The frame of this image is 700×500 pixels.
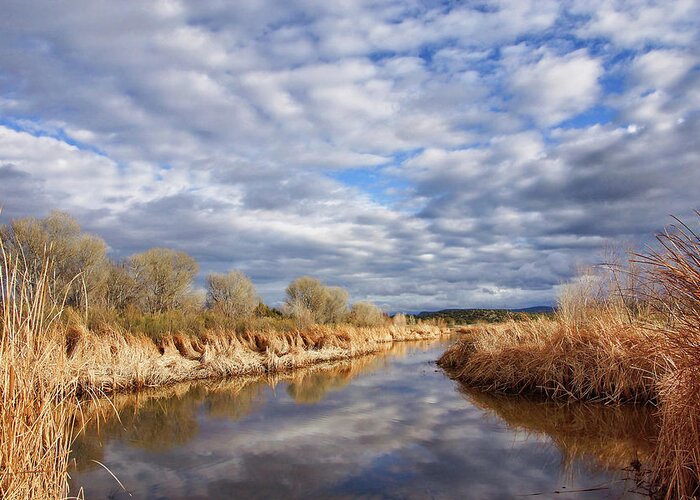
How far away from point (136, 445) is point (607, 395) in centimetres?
1023

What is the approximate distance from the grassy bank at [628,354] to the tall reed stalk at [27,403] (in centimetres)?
517

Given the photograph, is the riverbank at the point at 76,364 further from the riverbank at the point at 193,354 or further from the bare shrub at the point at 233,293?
the bare shrub at the point at 233,293

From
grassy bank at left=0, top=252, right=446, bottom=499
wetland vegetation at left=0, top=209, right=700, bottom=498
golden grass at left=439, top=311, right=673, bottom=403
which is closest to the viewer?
grassy bank at left=0, top=252, right=446, bottom=499

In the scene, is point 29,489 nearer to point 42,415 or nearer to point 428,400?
point 42,415

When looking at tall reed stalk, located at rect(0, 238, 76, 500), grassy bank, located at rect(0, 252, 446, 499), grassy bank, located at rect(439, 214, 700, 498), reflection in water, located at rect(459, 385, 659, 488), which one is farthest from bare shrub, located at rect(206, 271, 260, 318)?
tall reed stalk, located at rect(0, 238, 76, 500)

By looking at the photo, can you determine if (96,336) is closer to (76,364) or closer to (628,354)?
(76,364)

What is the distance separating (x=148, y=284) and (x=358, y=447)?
87.2 ft

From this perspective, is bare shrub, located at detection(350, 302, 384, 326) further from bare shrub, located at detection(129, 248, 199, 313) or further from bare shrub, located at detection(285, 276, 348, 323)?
bare shrub, located at detection(129, 248, 199, 313)

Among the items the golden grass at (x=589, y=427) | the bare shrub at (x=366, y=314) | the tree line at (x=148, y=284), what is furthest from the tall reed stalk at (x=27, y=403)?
the bare shrub at (x=366, y=314)

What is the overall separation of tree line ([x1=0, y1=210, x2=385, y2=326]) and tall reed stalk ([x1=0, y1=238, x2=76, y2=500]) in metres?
13.8

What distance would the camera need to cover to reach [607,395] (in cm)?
1088

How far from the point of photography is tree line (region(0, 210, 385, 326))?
23250 millimetres

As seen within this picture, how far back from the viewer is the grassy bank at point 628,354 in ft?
14.6

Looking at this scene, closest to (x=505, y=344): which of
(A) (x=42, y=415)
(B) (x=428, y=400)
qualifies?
(B) (x=428, y=400)
